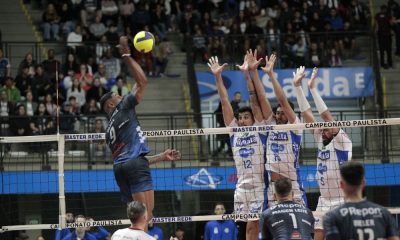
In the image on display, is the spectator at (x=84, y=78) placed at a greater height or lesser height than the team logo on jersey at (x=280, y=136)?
greater

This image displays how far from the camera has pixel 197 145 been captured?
2370cm

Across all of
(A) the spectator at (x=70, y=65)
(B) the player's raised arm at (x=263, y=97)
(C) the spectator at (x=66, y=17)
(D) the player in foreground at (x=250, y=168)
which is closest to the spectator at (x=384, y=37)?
(A) the spectator at (x=70, y=65)

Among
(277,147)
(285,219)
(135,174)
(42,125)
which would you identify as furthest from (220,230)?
(285,219)

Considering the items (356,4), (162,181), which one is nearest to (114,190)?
(162,181)

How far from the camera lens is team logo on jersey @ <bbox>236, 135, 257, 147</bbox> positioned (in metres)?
13.5

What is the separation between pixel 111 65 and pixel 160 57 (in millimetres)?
1702

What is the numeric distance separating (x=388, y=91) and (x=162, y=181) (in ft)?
28.9

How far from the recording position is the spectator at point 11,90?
79.7 feet

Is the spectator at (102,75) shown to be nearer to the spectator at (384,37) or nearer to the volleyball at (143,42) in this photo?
the spectator at (384,37)

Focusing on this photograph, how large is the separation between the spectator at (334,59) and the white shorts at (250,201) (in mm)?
14135

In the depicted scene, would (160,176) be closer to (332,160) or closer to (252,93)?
(252,93)

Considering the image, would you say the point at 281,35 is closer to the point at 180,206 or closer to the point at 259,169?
the point at 180,206

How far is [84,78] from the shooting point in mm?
25281

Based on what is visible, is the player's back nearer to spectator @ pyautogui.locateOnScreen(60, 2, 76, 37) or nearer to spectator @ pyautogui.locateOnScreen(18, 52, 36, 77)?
spectator @ pyautogui.locateOnScreen(18, 52, 36, 77)
